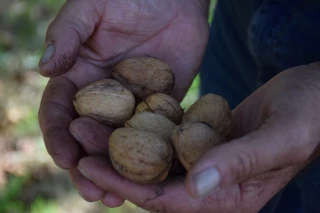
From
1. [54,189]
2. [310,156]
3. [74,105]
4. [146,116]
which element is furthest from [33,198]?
[310,156]

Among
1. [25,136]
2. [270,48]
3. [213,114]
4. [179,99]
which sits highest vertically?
[270,48]

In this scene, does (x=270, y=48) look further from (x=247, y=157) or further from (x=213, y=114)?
(x=247, y=157)

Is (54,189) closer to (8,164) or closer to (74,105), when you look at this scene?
(8,164)

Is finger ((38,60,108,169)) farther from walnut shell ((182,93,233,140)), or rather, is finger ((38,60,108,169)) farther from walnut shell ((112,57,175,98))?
walnut shell ((182,93,233,140))

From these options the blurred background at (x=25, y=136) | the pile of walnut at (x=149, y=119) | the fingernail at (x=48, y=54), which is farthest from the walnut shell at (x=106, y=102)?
the blurred background at (x=25, y=136)

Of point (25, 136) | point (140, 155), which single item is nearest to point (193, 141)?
point (140, 155)

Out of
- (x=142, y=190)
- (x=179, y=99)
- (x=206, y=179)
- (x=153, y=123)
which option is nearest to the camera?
(x=206, y=179)

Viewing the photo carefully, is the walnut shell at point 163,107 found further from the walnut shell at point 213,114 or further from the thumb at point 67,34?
the thumb at point 67,34

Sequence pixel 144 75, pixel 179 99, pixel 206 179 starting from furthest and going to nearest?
pixel 179 99
pixel 144 75
pixel 206 179
